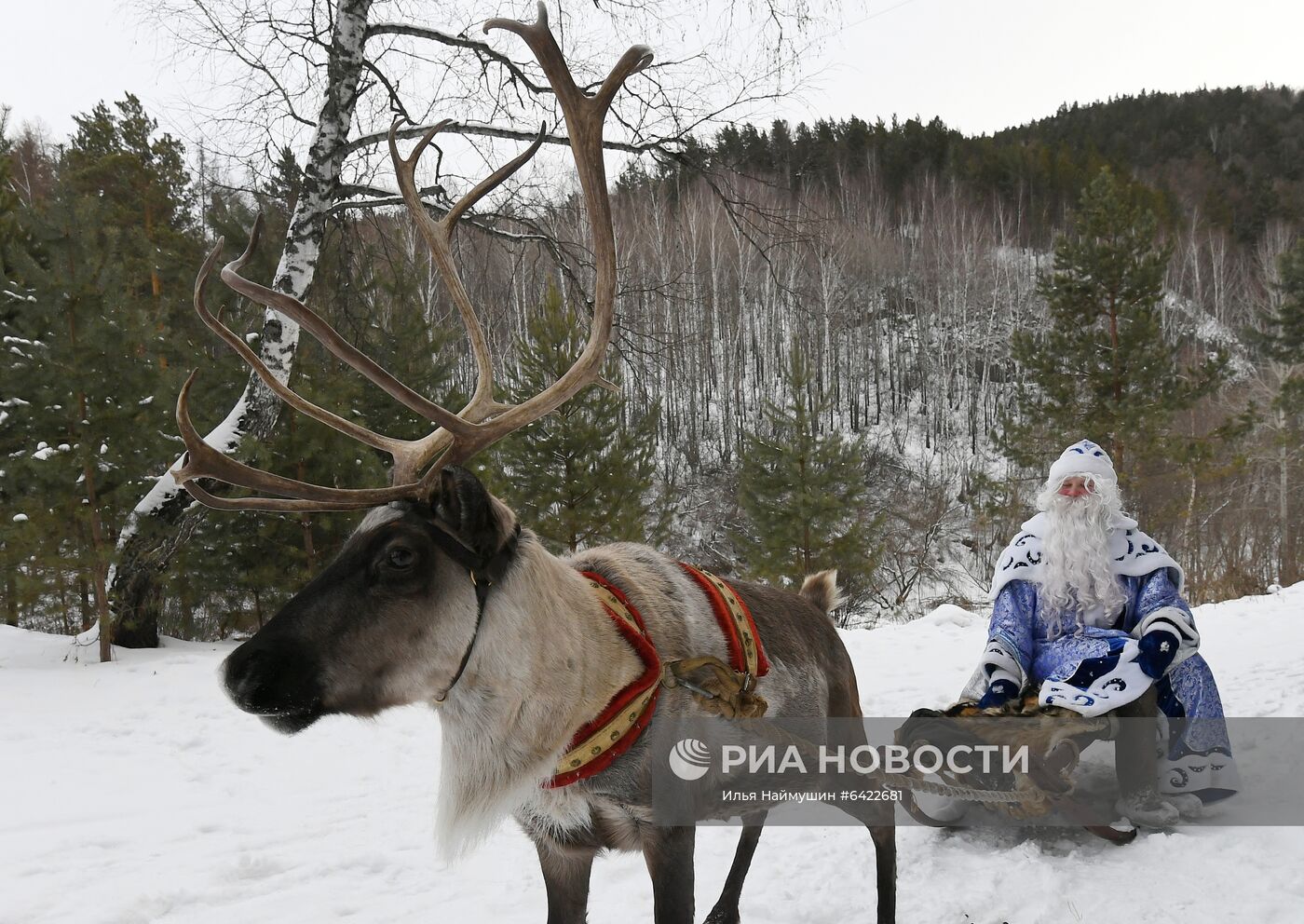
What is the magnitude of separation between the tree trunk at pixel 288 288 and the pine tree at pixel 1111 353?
14.6 metres

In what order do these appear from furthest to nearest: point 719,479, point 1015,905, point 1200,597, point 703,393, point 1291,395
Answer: point 703,393 < point 719,479 < point 1291,395 < point 1200,597 < point 1015,905

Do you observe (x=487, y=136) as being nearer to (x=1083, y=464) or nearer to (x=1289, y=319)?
(x=1083, y=464)

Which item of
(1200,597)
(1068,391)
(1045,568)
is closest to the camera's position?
(1045,568)

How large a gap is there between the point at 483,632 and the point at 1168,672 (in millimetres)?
2789

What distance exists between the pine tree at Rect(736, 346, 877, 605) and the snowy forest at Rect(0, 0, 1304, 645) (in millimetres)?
77

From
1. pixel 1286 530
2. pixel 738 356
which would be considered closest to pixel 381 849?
pixel 1286 530

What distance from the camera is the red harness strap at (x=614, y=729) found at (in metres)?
1.87

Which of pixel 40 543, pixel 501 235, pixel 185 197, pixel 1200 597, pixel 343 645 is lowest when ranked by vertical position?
pixel 1200 597

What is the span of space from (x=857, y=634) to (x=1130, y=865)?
Result: 510cm

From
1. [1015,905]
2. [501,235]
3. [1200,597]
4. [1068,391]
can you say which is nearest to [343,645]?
[1015,905]

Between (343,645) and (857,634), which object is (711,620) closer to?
(343,645)

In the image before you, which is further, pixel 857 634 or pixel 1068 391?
pixel 1068 391

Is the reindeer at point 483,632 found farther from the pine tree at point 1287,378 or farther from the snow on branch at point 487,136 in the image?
the pine tree at point 1287,378

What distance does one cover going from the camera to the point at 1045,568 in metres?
3.34
